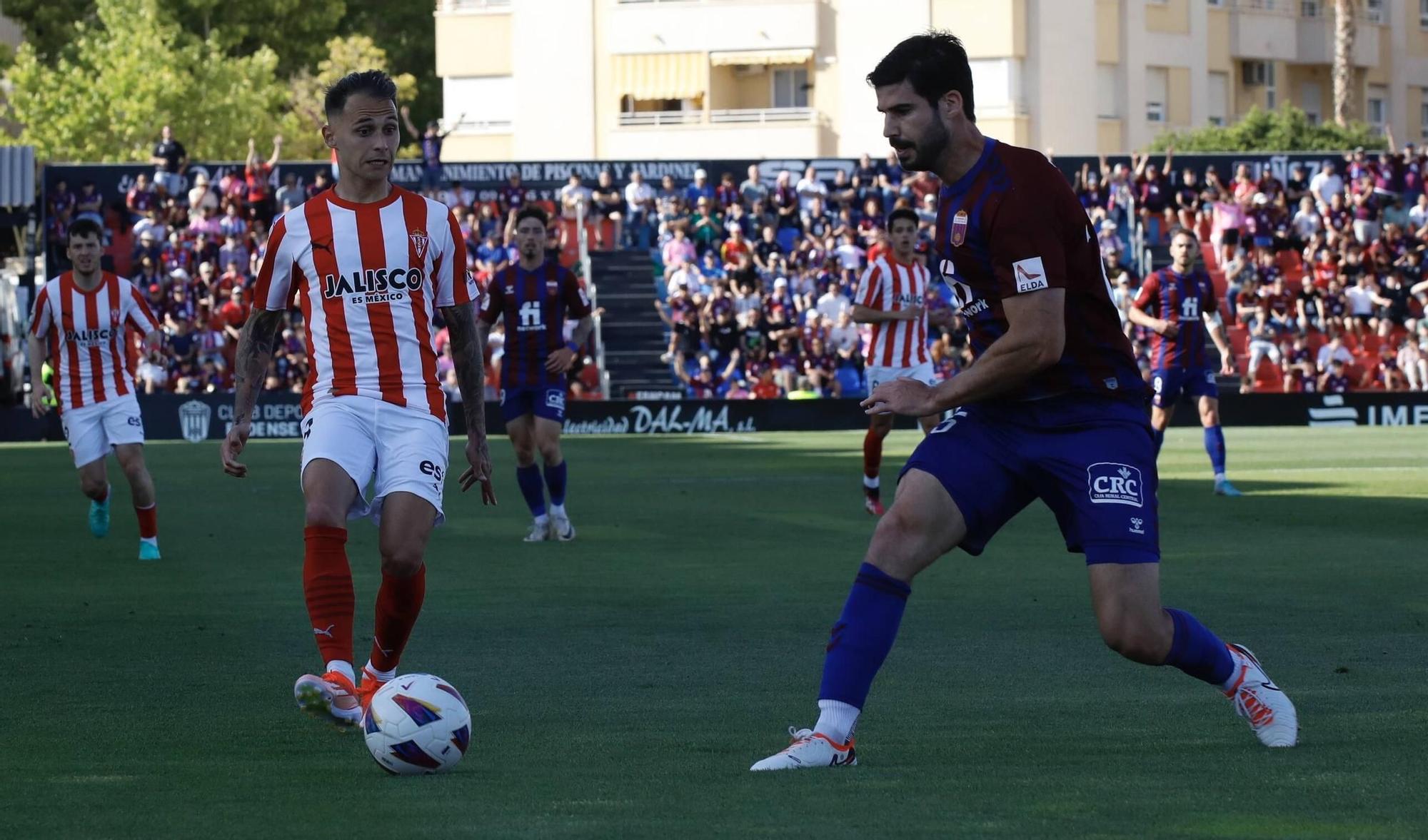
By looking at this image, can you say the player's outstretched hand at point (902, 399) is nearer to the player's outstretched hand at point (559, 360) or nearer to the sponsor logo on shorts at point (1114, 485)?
the sponsor logo on shorts at point (1114, 485)

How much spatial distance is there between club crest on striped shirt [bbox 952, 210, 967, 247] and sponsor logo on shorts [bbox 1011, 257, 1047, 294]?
19cm

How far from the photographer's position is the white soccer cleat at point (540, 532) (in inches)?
587

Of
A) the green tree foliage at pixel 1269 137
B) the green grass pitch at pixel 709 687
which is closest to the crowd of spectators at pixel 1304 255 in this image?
the green tree foliage at pixel 1269 137

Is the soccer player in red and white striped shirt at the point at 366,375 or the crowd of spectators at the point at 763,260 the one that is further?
the crowd of spectators at the point at 763,260

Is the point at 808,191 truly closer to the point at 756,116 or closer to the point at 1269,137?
the point at 756,116

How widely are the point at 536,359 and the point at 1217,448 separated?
6712mm

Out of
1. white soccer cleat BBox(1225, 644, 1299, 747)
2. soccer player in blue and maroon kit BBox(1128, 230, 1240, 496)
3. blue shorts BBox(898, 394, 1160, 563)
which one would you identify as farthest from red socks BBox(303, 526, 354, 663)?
soccer player in blue and maroon kit BBox(1128, 230, 1240, 496)

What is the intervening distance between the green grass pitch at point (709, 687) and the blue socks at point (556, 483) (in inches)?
14.0

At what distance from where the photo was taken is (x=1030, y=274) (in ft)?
19.2

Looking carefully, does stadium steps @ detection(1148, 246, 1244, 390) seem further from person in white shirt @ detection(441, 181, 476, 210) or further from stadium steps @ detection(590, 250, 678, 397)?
person in white shirt @ detection(441, 181, 476, 210)

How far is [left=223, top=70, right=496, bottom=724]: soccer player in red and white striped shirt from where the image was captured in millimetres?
6984

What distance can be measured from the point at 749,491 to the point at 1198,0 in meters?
44.1

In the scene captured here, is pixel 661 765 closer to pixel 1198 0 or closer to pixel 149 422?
pixel 149 422

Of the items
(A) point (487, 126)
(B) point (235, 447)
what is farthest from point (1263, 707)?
(A) point (487, 126)
